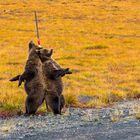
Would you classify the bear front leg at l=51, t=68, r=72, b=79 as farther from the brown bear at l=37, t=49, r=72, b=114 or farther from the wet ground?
the wet ground

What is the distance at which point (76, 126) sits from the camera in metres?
12.6

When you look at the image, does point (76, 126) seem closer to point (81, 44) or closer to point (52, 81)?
point (52, 81)

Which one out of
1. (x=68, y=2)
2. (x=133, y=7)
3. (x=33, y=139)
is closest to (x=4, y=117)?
(x=33, y=139)

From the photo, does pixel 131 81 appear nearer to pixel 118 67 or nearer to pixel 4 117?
pixel 118 67

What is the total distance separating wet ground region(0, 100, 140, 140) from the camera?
11.2 meters

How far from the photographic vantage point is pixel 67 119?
45.7ft

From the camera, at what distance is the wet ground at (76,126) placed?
11219 mm

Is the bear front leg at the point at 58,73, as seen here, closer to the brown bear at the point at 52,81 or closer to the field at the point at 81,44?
the brown bear at the point at 52,81

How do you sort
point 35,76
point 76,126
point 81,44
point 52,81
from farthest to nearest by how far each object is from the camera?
point 81,44, point 52,81, point 35,76, point 76,126

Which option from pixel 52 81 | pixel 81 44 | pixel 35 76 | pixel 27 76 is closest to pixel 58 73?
pixel 52 81

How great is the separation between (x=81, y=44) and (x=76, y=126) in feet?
107

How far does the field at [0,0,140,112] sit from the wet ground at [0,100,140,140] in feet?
6.55

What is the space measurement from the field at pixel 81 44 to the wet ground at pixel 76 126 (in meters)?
2.00

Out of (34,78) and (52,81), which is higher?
(34,78)
